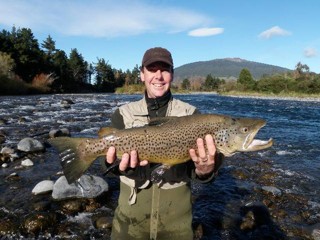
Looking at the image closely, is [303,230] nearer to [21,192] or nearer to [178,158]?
[178,158]

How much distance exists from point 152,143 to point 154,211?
0.69 meters

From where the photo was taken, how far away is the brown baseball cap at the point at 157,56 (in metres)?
3.22

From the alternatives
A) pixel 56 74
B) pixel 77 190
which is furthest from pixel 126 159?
pixel 56 74

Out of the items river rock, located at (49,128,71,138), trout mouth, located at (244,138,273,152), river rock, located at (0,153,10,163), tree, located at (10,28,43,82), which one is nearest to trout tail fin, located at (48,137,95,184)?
trout mouth, located at (244,138,273,152)

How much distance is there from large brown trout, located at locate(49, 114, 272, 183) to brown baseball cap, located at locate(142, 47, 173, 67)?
569 millimetres

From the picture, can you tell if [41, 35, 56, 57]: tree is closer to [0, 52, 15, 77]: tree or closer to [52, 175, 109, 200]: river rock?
[0, 52, 15, 77]: tree

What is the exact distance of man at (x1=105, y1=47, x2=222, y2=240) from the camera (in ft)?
10.5

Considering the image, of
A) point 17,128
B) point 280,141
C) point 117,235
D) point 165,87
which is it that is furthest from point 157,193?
point 17,128

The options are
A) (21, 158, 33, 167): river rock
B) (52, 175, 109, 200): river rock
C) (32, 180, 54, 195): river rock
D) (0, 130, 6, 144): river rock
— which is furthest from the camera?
(0, 130, 6, 144): river rock

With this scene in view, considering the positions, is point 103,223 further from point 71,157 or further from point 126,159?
point 126,159

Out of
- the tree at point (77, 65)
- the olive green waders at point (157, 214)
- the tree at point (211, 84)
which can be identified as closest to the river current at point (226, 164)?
the olive green waders at point (157, 214)

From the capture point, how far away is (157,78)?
332cm

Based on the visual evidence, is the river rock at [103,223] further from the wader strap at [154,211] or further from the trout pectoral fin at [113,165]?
the trout pectoral fin at [113,165]

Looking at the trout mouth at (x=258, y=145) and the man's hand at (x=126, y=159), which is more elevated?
the trout mouth at (x=258, y=145)
